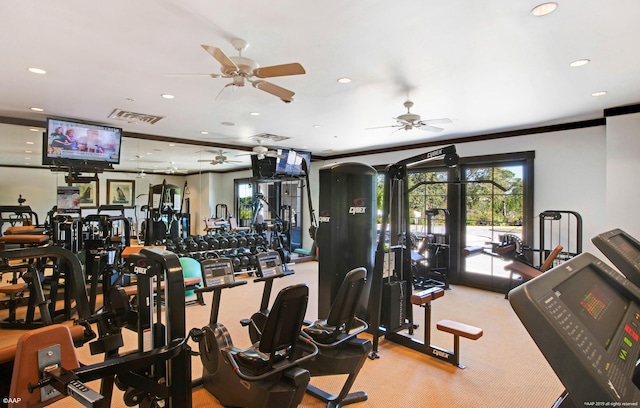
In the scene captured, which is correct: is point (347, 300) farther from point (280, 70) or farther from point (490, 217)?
point (490, 217)

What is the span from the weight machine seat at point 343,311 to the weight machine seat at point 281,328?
15.8 inches

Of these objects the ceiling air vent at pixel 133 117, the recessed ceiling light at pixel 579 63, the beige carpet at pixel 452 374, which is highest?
the recessed ceiling light at pixel 579 63

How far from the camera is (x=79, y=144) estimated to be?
513 cm

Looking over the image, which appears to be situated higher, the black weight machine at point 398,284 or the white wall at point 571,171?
the white wall at point 571,171

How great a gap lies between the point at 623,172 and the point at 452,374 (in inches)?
142

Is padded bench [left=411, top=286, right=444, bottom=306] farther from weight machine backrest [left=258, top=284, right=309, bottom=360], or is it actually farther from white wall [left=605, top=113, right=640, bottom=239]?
white wall [left=605, top=113, right=640, bottom=239]

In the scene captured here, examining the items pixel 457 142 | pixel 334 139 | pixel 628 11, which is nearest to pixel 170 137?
pixel 334 139

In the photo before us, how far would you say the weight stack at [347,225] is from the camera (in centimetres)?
369

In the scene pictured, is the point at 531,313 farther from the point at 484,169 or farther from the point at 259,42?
the point at 484,169

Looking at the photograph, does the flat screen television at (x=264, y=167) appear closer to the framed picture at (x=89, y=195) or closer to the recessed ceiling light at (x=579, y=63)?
the framed picture at (x=89, y=195)

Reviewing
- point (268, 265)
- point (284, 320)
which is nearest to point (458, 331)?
point (268, 265)

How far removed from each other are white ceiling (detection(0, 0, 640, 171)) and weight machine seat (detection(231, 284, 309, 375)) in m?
1.86

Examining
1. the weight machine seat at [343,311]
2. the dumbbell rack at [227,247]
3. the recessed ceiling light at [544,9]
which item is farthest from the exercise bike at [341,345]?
the dumbbell rack at [227,247]

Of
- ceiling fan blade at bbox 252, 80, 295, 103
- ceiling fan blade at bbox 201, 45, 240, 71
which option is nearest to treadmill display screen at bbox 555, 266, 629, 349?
ceiling fan blade at bbox 201, 45, 240, 71
